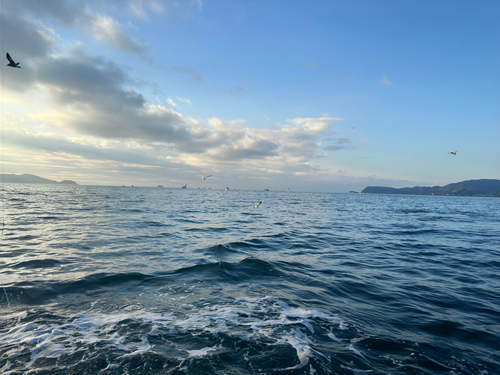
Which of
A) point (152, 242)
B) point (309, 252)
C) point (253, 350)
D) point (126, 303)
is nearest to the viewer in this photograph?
point (253, 350)

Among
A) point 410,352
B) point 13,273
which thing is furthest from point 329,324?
point 13,273

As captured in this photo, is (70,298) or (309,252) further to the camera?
(309,252)

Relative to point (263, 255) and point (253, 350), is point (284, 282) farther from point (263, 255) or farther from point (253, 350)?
point (253, 350)

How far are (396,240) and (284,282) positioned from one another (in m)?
14.9

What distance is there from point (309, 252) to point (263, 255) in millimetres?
3366

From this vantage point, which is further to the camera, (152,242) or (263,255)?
(152,242)

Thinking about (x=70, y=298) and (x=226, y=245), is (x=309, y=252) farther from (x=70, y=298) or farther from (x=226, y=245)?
(x=70, y=298)

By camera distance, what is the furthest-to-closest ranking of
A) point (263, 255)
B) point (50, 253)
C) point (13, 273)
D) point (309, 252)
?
point (309, 252) → point (263, 255) → point (50, 253) → point (13, 273)

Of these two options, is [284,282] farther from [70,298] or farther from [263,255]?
[70,298]

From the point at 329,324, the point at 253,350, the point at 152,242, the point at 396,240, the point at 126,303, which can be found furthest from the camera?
the point at 396,240

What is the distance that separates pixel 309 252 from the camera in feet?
52.1

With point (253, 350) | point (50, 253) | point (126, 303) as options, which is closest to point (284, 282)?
point (253, 350)

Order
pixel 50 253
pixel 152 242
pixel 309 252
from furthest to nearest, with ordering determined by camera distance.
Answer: pixel 152 242
pixel 309 252
pixel 50 253

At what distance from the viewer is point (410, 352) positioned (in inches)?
227
